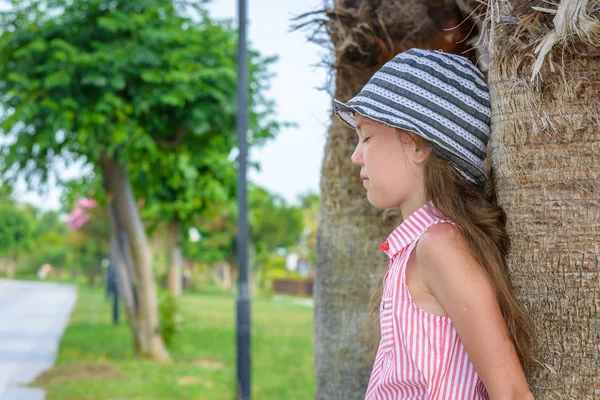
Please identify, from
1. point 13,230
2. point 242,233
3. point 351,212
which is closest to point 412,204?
point 351,212

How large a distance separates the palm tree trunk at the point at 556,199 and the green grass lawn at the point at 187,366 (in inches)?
272

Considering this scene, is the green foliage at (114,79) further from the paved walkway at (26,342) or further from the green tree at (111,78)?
the paved walkway at (26,342)

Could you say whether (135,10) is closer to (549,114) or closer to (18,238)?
(549,114)

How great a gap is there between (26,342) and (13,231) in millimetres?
59950

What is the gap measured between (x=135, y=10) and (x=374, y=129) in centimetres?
727

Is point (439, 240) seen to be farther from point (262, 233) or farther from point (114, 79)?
point (262, 233)

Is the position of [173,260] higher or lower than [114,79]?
lower

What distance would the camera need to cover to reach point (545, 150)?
183cm

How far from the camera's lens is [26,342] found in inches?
570

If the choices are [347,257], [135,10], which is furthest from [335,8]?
[135,10]

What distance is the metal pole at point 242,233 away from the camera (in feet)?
23.9

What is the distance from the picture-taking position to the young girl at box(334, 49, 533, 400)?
168cm

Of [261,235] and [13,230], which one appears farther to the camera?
[13,230]

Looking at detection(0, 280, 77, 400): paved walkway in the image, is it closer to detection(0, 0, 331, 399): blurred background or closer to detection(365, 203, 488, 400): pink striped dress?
detection(0, 0, 331, 399): blurred background
